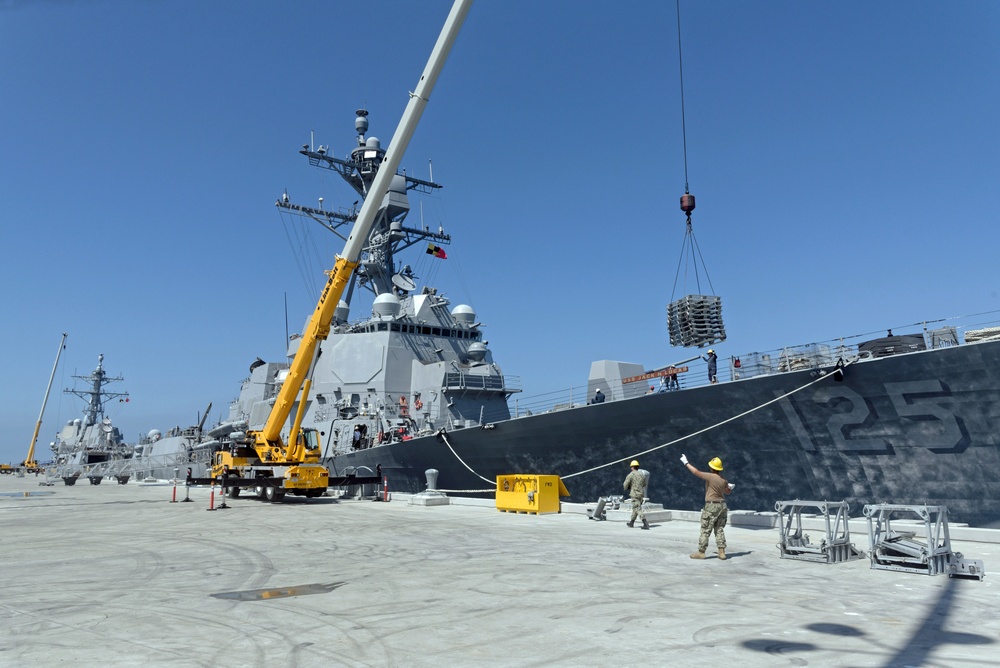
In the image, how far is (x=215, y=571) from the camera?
7305mm

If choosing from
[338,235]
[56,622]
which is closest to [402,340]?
[338,235]

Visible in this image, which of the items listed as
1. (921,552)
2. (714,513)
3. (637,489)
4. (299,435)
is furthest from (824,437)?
(299,435)

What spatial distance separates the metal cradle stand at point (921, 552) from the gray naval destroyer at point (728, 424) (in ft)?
11.8

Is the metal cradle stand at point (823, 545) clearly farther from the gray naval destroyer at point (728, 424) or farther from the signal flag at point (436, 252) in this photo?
the signal flag at point (436, 252)

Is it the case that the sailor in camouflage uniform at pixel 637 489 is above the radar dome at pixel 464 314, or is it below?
below

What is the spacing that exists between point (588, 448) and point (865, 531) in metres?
6.16

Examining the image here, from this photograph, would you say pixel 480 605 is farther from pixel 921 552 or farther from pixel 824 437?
pixel 824 437

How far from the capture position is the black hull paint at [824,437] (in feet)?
31.9

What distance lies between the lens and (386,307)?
24.3 meters

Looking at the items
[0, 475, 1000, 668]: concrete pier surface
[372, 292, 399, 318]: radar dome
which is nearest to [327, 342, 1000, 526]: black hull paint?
[0, 475, 1000, 668]: concrete pier surface

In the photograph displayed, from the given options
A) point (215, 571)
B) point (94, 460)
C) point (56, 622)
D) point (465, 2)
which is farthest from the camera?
point (94, 460)

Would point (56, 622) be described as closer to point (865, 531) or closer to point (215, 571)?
point (215, 571)

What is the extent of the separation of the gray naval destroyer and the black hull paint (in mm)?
21

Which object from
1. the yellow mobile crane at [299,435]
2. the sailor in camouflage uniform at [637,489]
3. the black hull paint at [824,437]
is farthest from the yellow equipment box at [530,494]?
Answer: the yellow mobile crane at [299,435]
